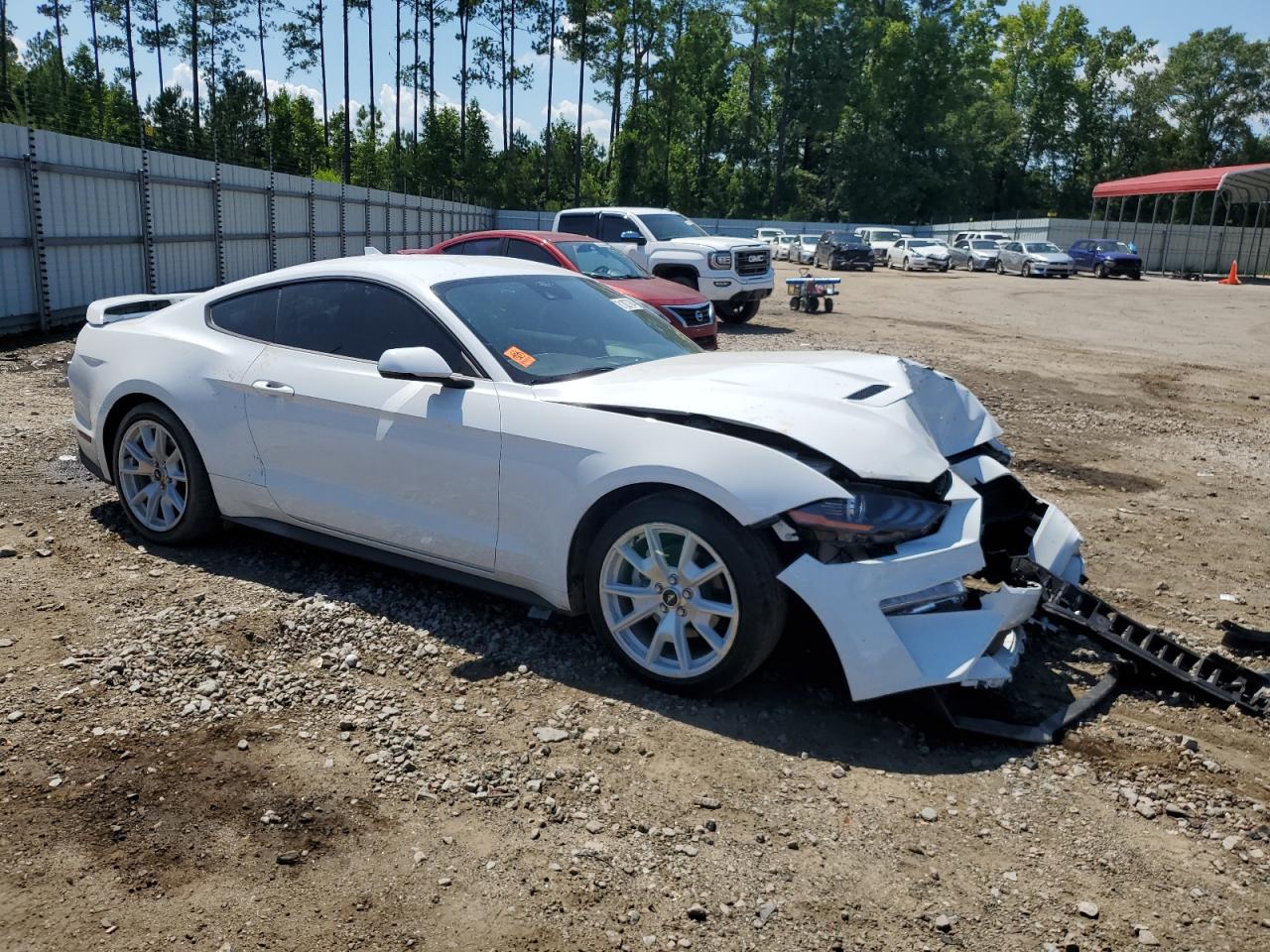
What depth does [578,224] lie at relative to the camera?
18797mm

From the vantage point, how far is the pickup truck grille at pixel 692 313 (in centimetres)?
1296

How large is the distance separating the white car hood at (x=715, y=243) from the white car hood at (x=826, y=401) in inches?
520

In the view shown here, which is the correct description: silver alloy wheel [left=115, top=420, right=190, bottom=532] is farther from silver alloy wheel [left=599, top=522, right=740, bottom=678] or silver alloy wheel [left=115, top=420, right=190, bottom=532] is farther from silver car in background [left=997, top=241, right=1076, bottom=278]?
silver car in background [left=997, top=241, right=1076, bottom=278]

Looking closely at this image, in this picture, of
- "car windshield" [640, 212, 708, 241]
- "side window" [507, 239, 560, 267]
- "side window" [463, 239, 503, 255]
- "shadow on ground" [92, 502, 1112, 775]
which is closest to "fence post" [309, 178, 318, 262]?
"car windshield" [640, 212, 708, 241]

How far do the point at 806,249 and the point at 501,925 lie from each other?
47.0 m

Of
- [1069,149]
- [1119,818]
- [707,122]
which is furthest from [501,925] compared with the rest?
[1069,149]

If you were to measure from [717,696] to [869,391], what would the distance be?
142 cm

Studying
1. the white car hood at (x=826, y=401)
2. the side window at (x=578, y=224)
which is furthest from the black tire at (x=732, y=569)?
the side window at (x=578, y=224)

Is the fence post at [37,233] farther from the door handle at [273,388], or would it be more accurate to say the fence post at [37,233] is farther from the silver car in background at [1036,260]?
the silver car in background at [1036,260]

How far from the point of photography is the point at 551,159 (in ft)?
229

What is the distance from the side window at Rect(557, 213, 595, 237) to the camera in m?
18.6

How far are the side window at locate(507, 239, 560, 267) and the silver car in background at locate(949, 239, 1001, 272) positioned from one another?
112 ft

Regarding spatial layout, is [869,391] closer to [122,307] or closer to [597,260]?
[122,307]

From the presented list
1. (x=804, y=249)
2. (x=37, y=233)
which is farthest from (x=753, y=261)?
(x=804, y=249)
